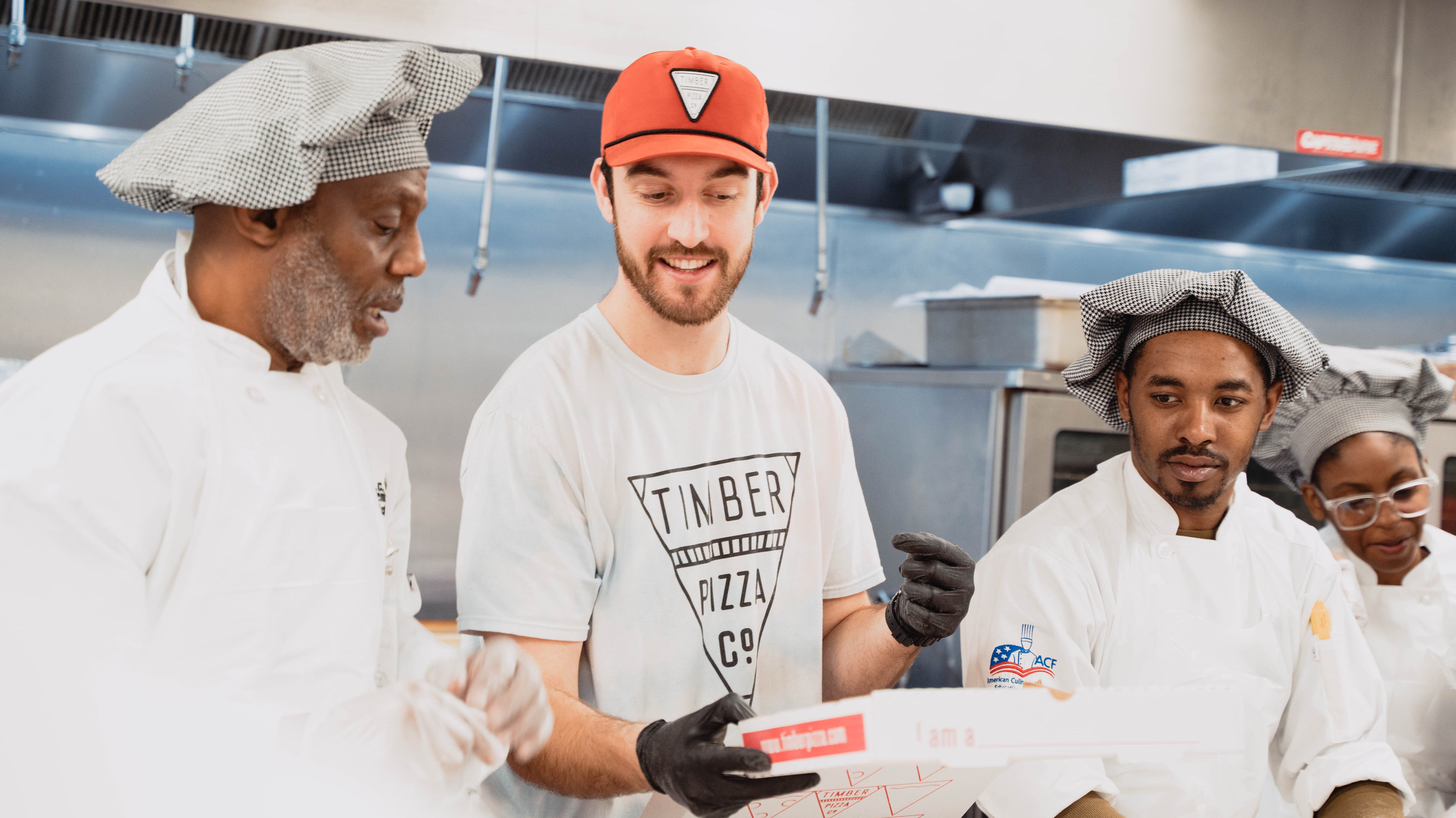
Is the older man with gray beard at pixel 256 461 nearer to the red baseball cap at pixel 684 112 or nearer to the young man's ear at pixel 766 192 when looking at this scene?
the red baseball cap at pixel 684 112

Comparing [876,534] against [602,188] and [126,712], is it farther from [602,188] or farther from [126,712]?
[126,712]

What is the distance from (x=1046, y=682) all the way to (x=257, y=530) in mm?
946

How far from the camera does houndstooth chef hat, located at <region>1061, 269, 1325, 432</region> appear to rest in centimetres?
150

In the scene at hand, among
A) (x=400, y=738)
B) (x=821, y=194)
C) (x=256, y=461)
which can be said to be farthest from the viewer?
(x=821, y=194)

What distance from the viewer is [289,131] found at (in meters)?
0.97

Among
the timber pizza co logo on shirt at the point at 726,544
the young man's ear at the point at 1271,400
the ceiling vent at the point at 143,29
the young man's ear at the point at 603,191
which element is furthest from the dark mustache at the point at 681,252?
the ceiling vent at the point at 143,29

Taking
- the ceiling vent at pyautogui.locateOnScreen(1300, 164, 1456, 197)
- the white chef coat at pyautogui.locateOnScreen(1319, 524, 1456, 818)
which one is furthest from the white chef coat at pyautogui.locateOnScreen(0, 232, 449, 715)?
the ceiling vent at pyautogui.locateOnScreen(1300, 164, 1456, 197)

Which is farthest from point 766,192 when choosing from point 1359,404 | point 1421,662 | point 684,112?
point 1421,662

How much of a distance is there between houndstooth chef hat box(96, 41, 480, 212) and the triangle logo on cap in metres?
0.31

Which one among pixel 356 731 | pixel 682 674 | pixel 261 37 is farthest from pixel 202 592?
pixel 261 37

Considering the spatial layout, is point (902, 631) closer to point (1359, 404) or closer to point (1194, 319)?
point (1194, 319)

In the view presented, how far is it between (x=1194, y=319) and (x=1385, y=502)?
2.02ft

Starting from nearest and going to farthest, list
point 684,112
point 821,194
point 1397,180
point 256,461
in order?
point 256,461 < point 684,112 < point 821,194 < point 1397,180

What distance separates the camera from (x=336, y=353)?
1.08m
